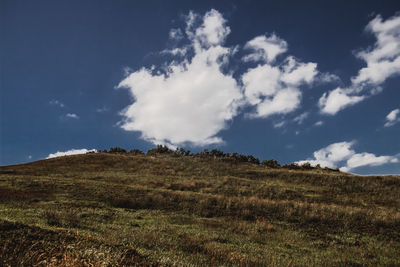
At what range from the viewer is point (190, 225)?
1569cm

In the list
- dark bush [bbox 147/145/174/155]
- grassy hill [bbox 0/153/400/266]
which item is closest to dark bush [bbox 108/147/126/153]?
dark bush [bbox 147/145/174/155]

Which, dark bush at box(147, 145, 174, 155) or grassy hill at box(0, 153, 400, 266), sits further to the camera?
dark bush at box(147, 145, 174, 155)

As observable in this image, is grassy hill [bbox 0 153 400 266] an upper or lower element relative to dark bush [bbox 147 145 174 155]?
lower

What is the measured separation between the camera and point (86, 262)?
16.1 feet

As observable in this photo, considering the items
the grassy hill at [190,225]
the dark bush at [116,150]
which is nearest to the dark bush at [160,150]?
the dark bush at [116,150]

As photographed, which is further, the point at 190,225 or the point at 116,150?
the point at 116,150

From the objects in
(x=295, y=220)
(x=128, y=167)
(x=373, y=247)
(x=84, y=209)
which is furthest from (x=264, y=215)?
(x=128, y=167)

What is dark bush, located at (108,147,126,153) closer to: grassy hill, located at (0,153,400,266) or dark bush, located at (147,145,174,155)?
dark bush, located at (147,145,174,155)

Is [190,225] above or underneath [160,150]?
A: underneath

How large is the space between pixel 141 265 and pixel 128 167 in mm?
41080

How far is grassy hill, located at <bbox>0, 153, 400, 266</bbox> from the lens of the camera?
6.17 metres

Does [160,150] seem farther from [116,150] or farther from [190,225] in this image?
[190,225]

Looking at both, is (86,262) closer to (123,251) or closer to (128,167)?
(123,251)

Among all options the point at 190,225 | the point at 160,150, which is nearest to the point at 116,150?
the point at 160,150
